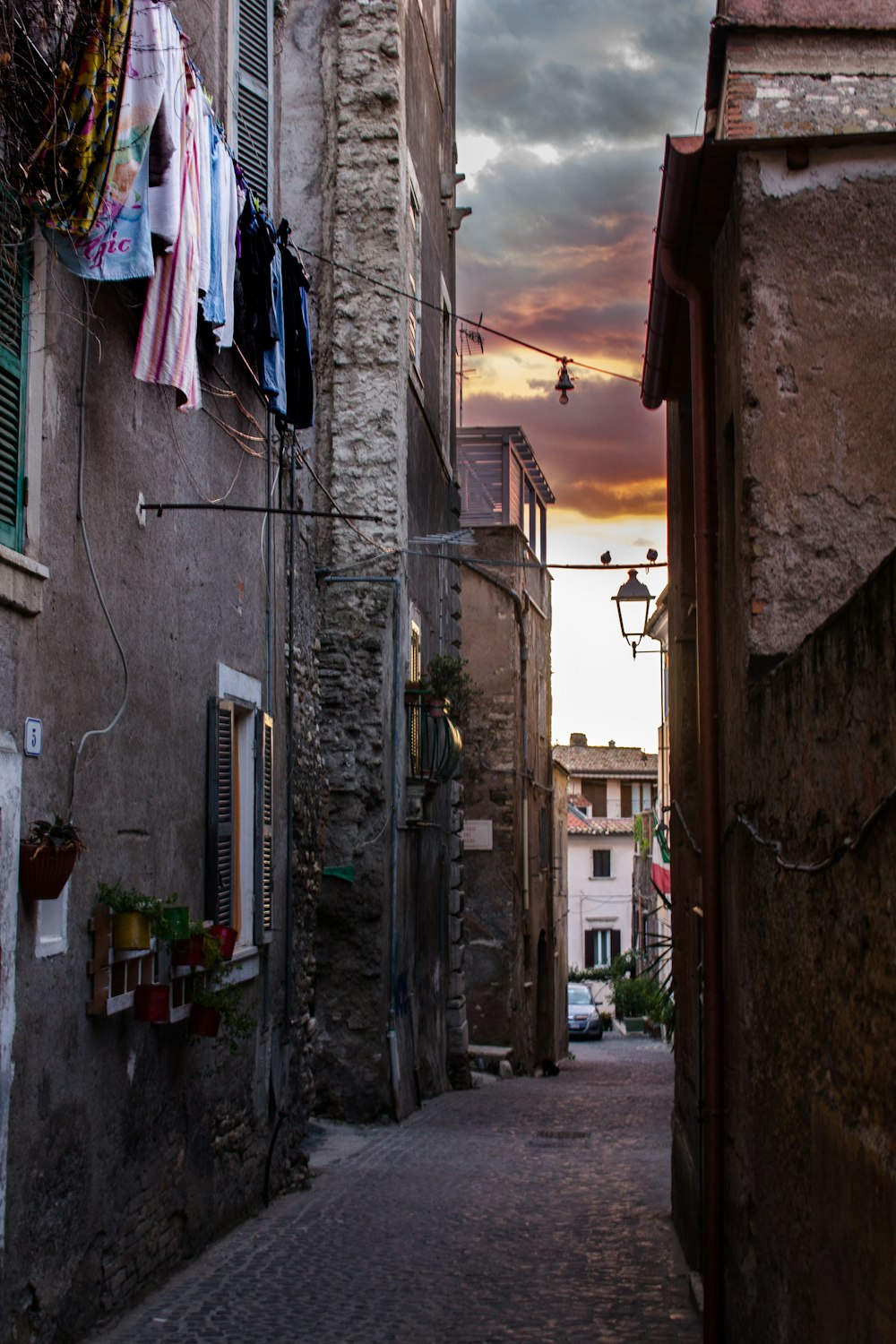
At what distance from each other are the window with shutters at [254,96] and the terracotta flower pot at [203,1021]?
16.5 feet

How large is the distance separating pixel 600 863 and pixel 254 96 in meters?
51.1

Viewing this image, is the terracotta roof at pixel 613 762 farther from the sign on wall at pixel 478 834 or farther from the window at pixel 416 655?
the window at pixel 416 655

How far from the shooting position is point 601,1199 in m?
10.7

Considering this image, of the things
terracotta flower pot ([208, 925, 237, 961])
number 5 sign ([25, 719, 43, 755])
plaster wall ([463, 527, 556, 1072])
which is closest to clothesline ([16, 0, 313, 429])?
number 5 sign ([25, 719, 43, 755])

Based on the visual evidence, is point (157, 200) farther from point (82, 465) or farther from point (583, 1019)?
point (583, 1019)

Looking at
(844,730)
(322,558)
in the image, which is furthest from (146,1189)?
(322,558)

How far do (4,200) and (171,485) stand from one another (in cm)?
238

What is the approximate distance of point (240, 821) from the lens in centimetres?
950

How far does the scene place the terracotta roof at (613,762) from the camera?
2370 inches

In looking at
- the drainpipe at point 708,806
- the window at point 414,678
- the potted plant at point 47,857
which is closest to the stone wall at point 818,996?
the drainpipe at point 708,806

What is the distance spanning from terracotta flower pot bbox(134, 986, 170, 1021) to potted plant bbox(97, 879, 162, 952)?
0.22 metres

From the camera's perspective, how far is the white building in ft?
194

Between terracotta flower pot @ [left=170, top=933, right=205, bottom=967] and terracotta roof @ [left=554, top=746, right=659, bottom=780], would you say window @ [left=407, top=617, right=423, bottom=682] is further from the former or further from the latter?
terracotta roof @ [left=554, top=746, right=659, bottom=780]

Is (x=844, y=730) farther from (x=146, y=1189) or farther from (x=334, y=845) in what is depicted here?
(x=334, y=845)
